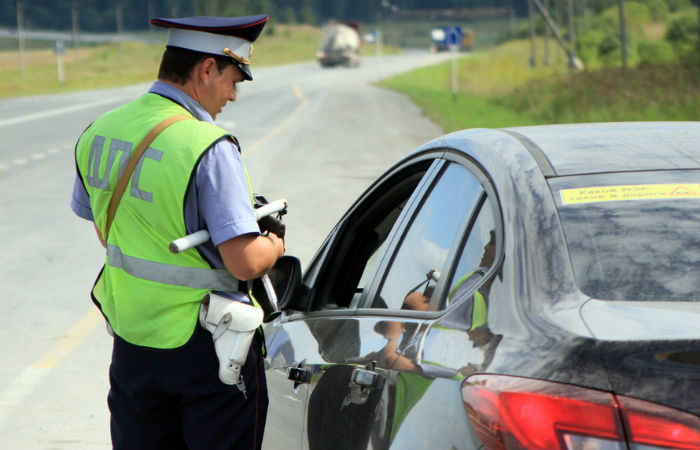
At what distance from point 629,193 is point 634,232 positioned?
152 mm

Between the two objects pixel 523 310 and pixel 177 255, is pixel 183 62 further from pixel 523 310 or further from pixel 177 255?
pixel 523 310

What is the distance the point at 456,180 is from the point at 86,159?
A: 44.0 inches

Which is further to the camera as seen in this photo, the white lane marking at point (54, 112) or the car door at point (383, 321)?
the white lane marking at point (54, 112)

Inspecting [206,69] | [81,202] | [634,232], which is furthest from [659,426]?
[81,202]

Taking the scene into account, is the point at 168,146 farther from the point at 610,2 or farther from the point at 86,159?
the point at 610,2

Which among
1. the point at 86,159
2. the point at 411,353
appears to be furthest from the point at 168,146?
the point at 411,353

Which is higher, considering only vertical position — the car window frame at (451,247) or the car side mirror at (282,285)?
the car window frame at (451,247)

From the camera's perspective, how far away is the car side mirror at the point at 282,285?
3.24m

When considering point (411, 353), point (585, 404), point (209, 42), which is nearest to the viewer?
point (585, 404)

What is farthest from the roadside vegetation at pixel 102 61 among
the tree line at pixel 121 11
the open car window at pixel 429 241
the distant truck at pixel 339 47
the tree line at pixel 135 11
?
the open car window at pixel 429 241

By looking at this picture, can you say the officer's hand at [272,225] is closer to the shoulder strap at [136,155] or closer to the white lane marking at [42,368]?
the shoulder strap at [136,155]

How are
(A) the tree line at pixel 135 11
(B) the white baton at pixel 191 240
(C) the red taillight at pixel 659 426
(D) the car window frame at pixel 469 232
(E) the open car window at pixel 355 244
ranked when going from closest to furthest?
(C) the red taillight at pixel 659 426 → (D) the car window frame at pixel 469 232 → (B) the white baton at pixel 191 240 → (E) the open car window at pixel 355 244 → (A) the tree line at pixel 135 11

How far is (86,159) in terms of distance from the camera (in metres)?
3.18

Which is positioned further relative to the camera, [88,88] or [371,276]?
[88,88]
